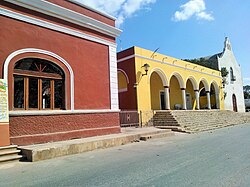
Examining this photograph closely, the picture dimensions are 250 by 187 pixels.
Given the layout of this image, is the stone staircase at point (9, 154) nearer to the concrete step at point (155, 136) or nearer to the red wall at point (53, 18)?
the red wall at point (53, 18)

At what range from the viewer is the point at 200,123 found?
701 inches

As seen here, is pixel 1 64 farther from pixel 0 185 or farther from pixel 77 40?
pixel 0 185

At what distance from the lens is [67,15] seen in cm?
1011

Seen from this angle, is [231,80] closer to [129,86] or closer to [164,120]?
[164,120]

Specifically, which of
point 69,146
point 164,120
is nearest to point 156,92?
point 164,120

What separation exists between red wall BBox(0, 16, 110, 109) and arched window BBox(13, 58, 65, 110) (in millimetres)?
584

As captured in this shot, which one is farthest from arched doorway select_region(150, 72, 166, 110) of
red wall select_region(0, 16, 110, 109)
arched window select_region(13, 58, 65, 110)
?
arched window select_region(13, 58, 65, 110)

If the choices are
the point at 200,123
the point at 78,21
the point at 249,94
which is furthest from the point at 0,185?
the point at 249,94

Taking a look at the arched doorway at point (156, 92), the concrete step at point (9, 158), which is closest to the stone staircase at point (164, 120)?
the arched doorway at point (156, 92)

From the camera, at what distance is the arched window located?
852cm

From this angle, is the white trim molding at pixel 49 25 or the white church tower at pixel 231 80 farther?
the white church tower at pixel 231 80

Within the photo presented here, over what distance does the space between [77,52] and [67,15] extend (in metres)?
1.61

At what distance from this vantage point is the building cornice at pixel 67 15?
8984mm

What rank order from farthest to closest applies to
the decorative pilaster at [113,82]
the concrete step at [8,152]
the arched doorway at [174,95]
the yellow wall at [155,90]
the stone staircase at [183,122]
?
the arched doorway at [174,95] < the yellow wall at [155,90] < the stone staircase at [183,122] < the decorative pilaster at [113,82] < the concrete step at [8,152]
